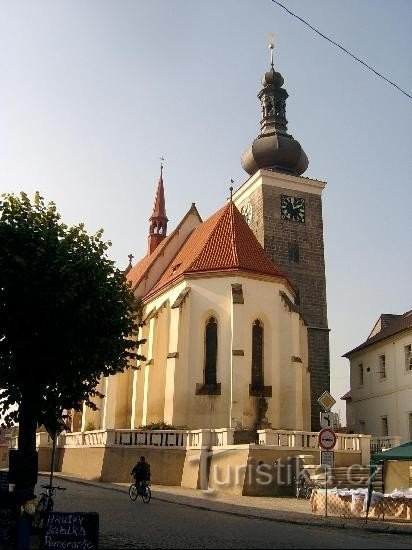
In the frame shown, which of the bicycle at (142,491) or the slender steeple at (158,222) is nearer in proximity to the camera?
the bicycle at (142,491)

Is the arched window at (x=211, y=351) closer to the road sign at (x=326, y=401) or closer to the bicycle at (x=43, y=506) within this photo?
the road sign at (x=326, y=401)

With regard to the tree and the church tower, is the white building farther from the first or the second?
the tree

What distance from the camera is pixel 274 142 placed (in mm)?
41000

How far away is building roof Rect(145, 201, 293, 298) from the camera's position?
1229 inches

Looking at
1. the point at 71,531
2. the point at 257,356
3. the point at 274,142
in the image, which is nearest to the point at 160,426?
the point at 257,356

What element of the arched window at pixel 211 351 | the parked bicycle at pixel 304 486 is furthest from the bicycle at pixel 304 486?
the arched window at pixel 211 351

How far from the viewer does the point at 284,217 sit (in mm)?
40969

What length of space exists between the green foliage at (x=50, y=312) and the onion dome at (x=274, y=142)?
2674 centimetres

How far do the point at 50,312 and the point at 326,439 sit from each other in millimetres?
7312

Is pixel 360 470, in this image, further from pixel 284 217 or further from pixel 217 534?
pixel 284 217

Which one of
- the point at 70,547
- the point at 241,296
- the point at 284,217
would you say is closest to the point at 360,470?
the point at 241,296

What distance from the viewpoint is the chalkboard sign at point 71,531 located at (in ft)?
30.0

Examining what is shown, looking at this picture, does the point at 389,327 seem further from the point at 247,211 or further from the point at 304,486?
the point at 304,486

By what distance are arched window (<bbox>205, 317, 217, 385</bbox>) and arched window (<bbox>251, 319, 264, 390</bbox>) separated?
6.15 ft
